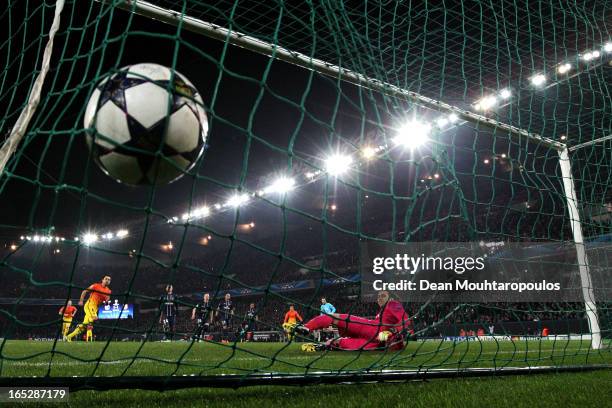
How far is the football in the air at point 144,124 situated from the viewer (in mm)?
2164

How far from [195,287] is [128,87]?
2776 cm

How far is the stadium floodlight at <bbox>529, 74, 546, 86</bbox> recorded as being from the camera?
4.95 m

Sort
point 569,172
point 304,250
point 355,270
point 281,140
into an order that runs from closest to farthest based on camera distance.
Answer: point 569,172 < point 281,140 < point 355,270 < point 304,250

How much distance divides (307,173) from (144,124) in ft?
58.8

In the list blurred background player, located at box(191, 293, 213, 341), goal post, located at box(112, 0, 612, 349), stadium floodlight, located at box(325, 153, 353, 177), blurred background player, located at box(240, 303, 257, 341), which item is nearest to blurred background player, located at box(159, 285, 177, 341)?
blurred background player, located at box(191, 293, 213, 341)

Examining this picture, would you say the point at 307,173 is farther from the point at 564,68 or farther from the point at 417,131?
the point at 417,131

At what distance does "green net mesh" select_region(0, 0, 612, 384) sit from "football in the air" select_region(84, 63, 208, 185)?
0.10 m

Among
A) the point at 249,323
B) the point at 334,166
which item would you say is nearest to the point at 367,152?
the point at 334,166

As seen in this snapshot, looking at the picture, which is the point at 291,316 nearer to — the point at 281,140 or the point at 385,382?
the point at 281,140

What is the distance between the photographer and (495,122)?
479 cm

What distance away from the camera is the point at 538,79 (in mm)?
5039

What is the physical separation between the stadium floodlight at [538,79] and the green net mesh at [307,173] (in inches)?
3.0

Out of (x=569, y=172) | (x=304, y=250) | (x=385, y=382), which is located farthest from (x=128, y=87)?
(x=304, y=250)

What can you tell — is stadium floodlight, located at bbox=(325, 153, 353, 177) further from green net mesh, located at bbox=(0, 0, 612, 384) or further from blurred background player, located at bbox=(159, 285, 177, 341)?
blurred background player, located at bbox=(159, 285, 177, 341)
